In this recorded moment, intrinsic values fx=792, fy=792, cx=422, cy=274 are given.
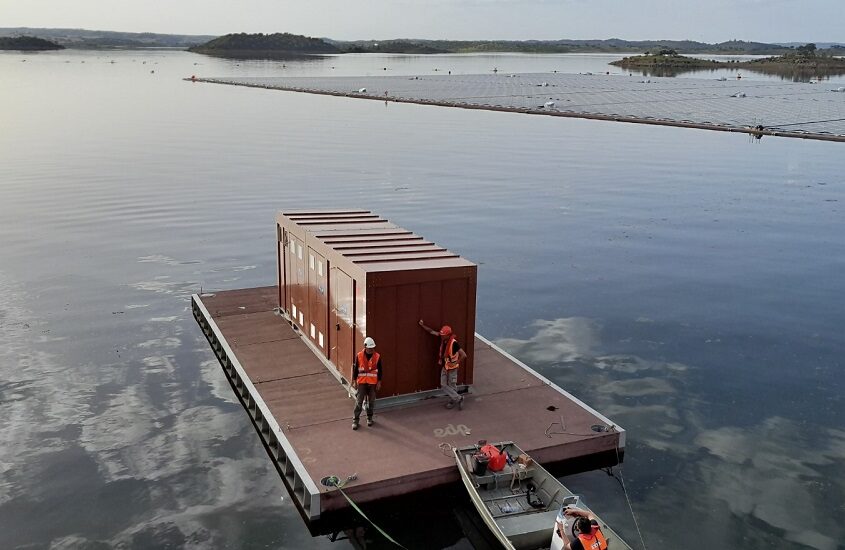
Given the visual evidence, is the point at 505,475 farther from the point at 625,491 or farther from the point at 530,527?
the point at 625,491

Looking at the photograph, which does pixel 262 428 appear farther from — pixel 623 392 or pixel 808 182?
pixel 808 182

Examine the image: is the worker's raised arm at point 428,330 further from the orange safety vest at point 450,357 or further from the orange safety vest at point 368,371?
the orange safety vest at point 368,371

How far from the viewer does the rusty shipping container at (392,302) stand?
1894 centimetres

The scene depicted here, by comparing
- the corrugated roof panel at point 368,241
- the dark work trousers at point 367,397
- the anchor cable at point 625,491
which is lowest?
the anchor cable at point 625,491

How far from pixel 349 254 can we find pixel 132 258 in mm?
19857

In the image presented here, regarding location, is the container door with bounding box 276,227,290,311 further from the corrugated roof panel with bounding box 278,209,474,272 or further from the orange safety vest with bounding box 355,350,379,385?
the orange safety vest with bounding box 355,350,379,385

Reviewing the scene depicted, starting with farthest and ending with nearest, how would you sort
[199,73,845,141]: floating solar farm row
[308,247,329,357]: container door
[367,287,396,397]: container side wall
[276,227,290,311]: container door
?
[199,73,845,141]: floating solar farm row < [276,227,290,311]: container door < [308,247,329,357]: container door < [367,287,396,397]: container side wall

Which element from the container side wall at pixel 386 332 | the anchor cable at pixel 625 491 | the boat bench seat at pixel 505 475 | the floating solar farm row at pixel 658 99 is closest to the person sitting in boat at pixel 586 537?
the boat bench seat at pixel 505 475

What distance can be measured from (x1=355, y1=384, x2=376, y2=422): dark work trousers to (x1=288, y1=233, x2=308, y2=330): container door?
585cm

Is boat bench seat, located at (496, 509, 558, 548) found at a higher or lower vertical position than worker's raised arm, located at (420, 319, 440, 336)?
lower

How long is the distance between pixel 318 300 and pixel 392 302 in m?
3.82

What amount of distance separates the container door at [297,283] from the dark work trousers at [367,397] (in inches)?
230

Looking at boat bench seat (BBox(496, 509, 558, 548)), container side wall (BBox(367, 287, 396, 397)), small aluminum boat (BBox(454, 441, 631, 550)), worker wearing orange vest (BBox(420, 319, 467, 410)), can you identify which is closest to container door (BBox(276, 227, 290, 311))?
container side wall (BBox(367, 287, 396, 397))

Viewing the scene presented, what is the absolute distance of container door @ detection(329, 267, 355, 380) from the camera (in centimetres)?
1961
